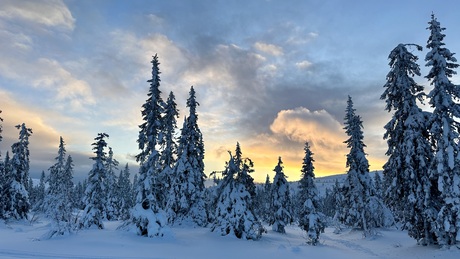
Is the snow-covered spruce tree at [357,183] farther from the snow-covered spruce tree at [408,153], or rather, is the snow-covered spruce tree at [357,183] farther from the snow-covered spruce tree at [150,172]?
the snow-covered spruce tree at [150,172]

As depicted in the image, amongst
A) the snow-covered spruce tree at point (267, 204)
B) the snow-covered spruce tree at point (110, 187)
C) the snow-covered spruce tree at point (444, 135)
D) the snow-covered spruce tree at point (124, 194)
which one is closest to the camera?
the snow-covered spruce tree at point (444, 135)

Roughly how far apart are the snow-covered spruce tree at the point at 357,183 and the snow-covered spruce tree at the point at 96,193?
1281 inches

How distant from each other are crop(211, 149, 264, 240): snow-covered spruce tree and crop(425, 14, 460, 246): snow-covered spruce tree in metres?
15.5

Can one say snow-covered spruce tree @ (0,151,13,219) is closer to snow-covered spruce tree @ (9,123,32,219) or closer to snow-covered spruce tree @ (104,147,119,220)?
snow-covered spruce tree @ (9,123,32,219)

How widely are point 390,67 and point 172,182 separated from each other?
26663mm

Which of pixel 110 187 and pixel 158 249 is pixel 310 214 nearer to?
pixel 158 249

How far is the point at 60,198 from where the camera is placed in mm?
34312

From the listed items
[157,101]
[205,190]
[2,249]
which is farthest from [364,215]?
[2,249]

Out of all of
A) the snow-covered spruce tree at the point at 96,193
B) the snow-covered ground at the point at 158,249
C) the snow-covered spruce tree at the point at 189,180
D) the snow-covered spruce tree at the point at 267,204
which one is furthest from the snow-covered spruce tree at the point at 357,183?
the snow-covered spruce tree at the point at 96,193

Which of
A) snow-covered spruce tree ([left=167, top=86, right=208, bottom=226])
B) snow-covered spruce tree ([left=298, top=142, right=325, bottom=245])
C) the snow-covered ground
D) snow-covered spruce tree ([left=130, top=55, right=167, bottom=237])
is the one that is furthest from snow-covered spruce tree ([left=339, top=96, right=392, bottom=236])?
snow-covered spruce tree ([left=130, top=55, right=167, bottom=237])

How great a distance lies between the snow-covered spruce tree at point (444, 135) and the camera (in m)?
22.8

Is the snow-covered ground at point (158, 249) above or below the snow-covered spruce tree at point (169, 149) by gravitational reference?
below

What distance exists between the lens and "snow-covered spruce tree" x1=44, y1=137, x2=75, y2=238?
25.3 m

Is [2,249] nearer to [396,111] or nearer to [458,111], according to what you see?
[396,111]
